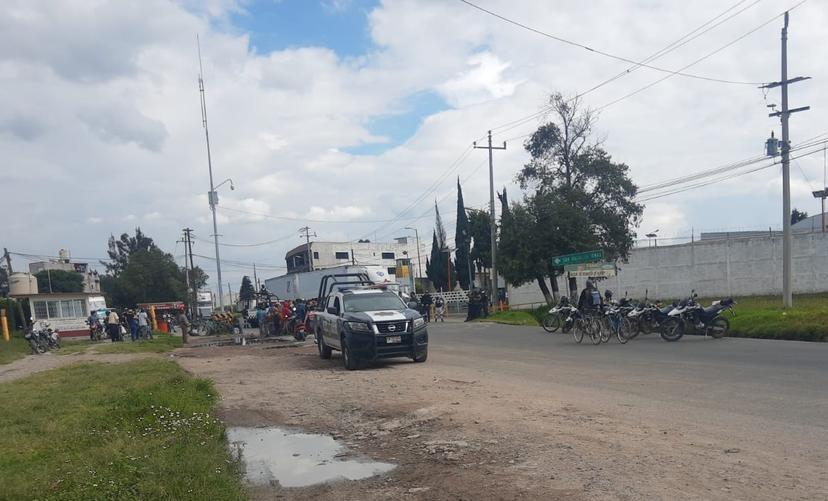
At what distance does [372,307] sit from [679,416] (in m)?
8.75

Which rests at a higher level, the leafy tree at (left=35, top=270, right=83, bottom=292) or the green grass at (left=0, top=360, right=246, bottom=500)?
the leafy tree at (left=35, top=270, right=83, bottom=292)

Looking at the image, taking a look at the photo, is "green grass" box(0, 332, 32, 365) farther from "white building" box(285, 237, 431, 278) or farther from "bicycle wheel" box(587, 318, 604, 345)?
"white building" box(285, 237, 431, 278)

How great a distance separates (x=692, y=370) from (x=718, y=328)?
23.8 feet

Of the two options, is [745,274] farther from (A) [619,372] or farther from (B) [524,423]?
(B) [524,423]

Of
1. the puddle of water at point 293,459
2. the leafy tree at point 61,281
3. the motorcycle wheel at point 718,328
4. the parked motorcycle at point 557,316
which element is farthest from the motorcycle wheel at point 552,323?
the leafy tree at point 61,281

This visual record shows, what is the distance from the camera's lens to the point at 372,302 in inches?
613

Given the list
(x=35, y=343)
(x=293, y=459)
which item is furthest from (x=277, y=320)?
(x=293, y=459)

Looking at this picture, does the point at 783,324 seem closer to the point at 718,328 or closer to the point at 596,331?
the point at 718,328

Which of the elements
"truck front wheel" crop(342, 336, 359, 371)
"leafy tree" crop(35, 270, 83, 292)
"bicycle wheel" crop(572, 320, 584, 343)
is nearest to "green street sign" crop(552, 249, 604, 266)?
"bicycle wheel" crop(572, 320, 584, 343)

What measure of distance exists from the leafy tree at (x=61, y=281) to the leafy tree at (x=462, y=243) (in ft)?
174

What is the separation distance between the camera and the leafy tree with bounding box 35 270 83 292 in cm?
8481

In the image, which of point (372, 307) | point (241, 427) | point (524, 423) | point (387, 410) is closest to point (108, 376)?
point (372, 307)

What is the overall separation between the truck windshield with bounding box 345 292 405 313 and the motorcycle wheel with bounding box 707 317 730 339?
9068mm

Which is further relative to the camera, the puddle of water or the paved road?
the paved road
